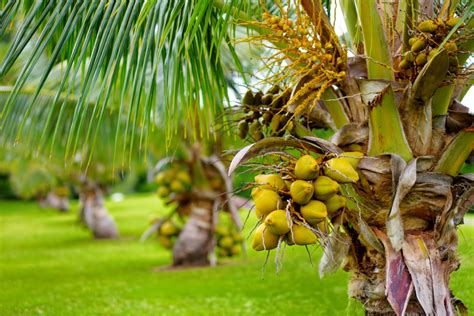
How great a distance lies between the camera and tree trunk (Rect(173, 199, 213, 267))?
35.4 ft

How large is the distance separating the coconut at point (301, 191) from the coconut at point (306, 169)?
35 mm

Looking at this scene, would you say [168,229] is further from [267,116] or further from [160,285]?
[267,116]

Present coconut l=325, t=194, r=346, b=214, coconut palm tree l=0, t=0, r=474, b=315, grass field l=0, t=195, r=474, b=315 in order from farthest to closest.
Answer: grass field l=0, t=195, r=474, b=315
coconut palm tree l=0, t=0, r=474, b=315
coconut l=325, t=194, r=346, b=214

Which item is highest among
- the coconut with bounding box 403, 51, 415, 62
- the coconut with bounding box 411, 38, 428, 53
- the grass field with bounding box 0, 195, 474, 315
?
the coconut with bounding box 411, 38, 428, 53

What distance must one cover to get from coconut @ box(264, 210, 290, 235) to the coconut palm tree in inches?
13.4

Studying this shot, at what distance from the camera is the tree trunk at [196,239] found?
10797 mm

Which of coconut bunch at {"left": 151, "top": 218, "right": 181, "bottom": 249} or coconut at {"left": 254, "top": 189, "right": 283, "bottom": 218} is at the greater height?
coconut at {"left": 254, "top": 189, "right": 283, "bottom": 218}

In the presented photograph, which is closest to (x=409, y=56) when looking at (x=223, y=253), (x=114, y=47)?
(x=114, y=47)

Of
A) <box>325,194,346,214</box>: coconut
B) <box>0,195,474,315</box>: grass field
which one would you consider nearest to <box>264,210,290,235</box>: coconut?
<box>325,194,346,214</box>: coconut

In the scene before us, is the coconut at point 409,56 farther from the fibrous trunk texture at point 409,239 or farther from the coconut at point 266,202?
the coconut at point 266,202

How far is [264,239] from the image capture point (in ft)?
8.60

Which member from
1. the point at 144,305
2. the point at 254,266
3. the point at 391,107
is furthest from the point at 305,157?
the point at 254,266

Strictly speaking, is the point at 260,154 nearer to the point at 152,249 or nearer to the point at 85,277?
the point at 85,277

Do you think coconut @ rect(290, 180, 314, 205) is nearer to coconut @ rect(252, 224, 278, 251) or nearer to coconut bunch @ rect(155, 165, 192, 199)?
coconut @ rect(252, 224, 278, 251)
